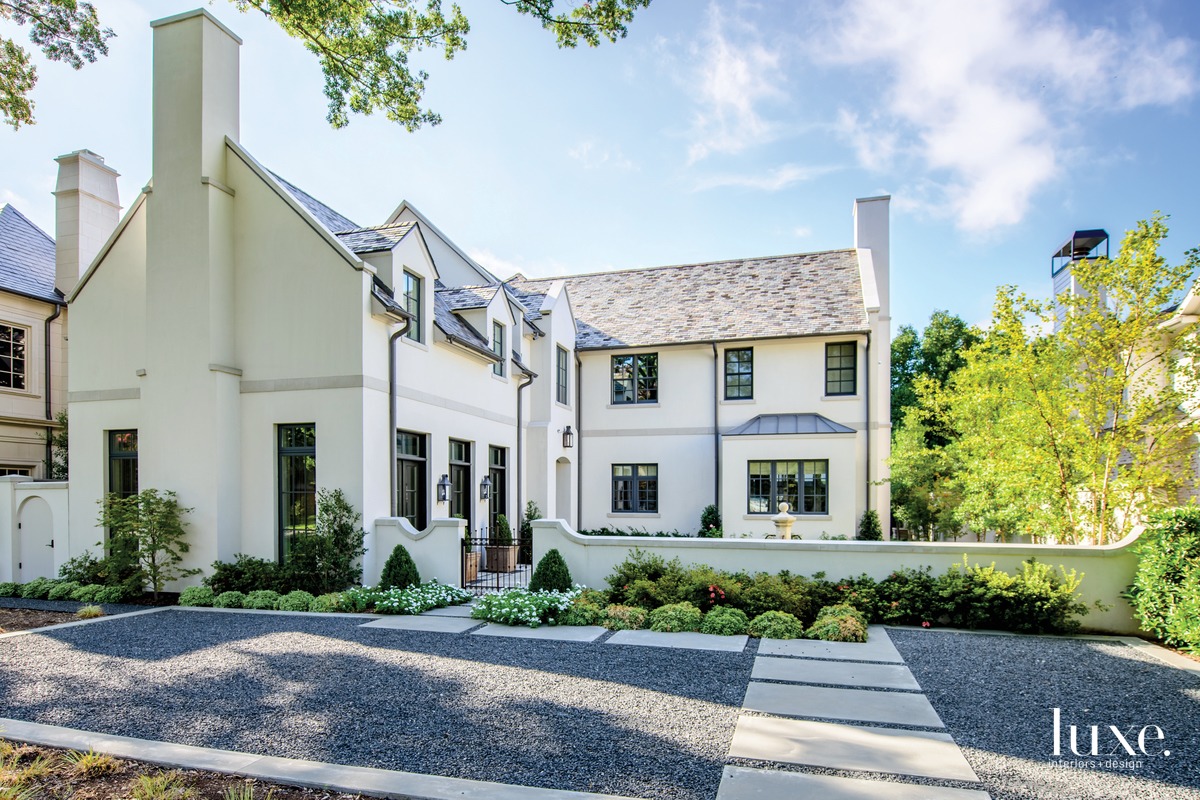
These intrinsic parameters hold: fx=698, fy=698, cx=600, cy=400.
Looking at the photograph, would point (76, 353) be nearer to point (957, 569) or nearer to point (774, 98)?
point (774, 98)

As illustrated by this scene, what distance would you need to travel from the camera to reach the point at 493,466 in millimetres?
17609

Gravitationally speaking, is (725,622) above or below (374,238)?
below

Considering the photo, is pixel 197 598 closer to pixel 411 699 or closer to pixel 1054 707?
pixel 411 699

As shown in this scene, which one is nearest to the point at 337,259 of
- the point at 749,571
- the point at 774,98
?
the point at 774,98

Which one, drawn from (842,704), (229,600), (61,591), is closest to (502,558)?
(229,600)

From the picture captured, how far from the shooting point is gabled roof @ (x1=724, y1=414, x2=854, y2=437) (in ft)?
63.0

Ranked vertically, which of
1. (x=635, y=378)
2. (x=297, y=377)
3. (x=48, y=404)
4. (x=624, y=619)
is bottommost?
(x=624, y=619)

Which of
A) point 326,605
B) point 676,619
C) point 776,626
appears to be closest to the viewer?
point 776,626

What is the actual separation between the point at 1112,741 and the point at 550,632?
21.1 feet

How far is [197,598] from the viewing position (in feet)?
39.5

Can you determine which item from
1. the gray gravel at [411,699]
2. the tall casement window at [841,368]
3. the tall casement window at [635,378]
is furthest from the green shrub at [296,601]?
the tall casement window at [841,368]

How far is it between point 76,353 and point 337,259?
6.56 metres

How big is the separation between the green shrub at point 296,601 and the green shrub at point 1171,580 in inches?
478

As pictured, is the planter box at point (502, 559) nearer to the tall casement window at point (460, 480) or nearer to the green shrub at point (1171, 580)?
the tall casement window at point (460, 480)
